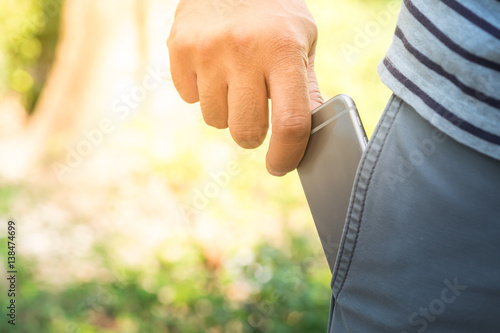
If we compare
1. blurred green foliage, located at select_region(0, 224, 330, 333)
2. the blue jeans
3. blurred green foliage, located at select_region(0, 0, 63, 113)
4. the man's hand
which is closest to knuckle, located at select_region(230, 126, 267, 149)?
the man's hand

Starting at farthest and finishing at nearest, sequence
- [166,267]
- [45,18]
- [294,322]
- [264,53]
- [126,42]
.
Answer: [45,18]
[126,42]
[166,267]
[294,322]
[264,53]

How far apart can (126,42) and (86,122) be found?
889 mm

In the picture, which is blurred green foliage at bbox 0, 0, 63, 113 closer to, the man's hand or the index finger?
the man's hand

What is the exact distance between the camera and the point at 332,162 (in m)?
1.03

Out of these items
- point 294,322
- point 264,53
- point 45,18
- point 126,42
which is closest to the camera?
point 264,53

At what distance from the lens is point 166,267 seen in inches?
137

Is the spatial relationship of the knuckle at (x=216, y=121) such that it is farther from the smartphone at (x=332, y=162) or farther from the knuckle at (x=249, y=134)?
the smartphone at (x=332, y=162)

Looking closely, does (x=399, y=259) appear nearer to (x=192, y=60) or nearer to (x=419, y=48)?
(x=419, y=48)

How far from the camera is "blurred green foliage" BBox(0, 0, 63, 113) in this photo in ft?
23.9

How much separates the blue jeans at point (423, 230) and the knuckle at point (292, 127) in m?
0.20

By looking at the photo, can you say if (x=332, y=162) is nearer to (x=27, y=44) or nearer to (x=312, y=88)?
(x=312, y=88)

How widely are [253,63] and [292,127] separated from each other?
14cm

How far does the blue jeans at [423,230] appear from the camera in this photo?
80cm

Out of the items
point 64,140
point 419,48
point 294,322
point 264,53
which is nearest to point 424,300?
point 419,48
